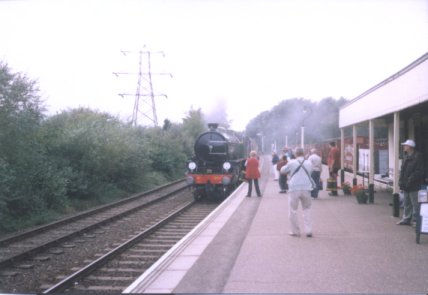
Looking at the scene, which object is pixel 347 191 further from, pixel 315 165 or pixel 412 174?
pixel 412 174

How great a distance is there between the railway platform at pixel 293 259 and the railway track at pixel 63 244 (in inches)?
86.1

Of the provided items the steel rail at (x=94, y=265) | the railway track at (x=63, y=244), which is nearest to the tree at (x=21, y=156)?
the railway track at (x=63, y=244)

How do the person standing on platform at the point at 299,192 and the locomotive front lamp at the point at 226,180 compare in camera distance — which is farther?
the locomotive front lamp at the point at 226,180

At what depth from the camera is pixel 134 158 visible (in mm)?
21484

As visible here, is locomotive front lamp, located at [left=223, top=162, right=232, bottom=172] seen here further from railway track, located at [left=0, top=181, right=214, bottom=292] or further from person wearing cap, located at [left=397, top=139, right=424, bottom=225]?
person wearing cap, located at [left=397, top=139, right=424, bottom=225]

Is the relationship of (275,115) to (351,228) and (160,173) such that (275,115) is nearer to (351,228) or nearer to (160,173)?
(160,173)

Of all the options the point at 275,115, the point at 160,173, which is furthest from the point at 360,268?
the point at 275,115

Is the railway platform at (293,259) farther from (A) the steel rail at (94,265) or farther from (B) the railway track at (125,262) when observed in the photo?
(A) the steel rail at (94,265)

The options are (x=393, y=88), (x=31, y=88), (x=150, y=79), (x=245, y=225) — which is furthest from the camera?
(x=150, y=79)

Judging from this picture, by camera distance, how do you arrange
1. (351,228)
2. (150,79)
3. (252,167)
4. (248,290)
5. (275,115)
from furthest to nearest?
(275,115) → (150,79) → (252,167) → (351,228) → (248,290)

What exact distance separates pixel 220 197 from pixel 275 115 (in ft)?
156

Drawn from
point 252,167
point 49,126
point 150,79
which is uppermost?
point 150,79

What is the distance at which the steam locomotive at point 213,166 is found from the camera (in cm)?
1784

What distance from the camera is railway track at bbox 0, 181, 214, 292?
7605 millimetres
